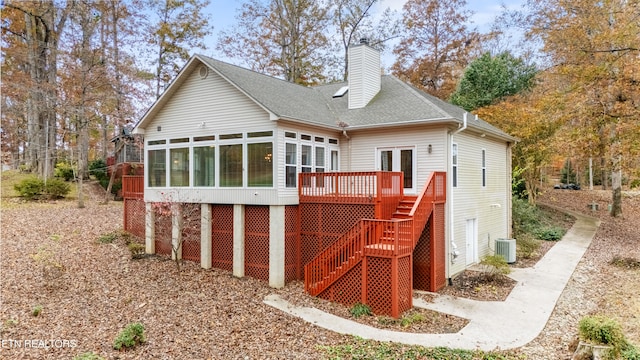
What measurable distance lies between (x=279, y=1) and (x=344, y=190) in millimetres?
20722

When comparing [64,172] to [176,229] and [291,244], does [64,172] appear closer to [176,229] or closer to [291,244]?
[176,229]

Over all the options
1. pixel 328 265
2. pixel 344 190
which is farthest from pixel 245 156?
pixel 328 265

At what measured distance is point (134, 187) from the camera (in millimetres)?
16797

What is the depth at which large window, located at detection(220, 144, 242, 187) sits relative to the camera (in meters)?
12.5

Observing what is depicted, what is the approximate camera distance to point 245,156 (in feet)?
40.5

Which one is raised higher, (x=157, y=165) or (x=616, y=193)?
(x=157, y=165)

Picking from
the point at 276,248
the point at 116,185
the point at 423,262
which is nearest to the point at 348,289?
the point at 276,248

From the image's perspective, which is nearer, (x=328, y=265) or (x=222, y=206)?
(x=328, y=265)

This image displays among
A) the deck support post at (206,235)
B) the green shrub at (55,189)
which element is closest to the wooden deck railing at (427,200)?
the deck support post at (206,235)

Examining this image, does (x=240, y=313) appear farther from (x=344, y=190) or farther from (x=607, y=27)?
(x=607, y=27)

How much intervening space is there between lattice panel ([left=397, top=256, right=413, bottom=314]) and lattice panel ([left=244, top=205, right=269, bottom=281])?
14.7 feet

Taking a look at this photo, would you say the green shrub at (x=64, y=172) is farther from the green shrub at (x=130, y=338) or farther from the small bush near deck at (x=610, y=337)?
the small bush near deck at (x=610, y=337)

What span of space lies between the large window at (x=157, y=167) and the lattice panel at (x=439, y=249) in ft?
31.7

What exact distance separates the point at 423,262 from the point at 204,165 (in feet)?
25.7
